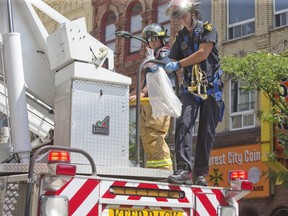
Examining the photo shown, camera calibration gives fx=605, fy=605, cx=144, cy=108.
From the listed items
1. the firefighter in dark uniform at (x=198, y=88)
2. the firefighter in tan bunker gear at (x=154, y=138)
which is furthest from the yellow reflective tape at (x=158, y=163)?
the firefighter in dark uniform at (x=198, y=88)

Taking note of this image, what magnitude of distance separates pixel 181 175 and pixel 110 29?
2218cm

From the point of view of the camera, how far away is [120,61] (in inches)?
998

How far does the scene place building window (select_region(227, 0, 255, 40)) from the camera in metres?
20.6

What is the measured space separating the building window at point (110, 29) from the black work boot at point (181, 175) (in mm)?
21591

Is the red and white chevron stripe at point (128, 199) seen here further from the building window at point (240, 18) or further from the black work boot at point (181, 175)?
the building window at point (240, 18)

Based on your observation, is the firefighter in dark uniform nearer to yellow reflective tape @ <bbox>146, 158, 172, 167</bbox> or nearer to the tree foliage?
yellow reflective tape @ <bbox>146, 158, 172, 167</bbox>

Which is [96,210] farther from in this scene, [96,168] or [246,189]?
[246,189]

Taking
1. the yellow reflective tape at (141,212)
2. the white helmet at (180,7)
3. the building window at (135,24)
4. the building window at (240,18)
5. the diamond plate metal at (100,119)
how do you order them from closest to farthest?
the yellow reflective tape at (141,212) → the diamond plate metal at (100,119) → the white helmet at (180,7) → the building window at (240,18) → the building window at (135,24)

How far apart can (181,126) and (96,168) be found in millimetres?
964

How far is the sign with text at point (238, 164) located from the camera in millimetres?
18719

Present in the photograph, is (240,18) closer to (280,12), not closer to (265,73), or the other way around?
(280,12)

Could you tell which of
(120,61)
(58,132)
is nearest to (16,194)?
(58,132)

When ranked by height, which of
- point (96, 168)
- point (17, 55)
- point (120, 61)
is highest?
point (120, 61)

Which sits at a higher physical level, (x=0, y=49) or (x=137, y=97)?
(x=0, y=49)
